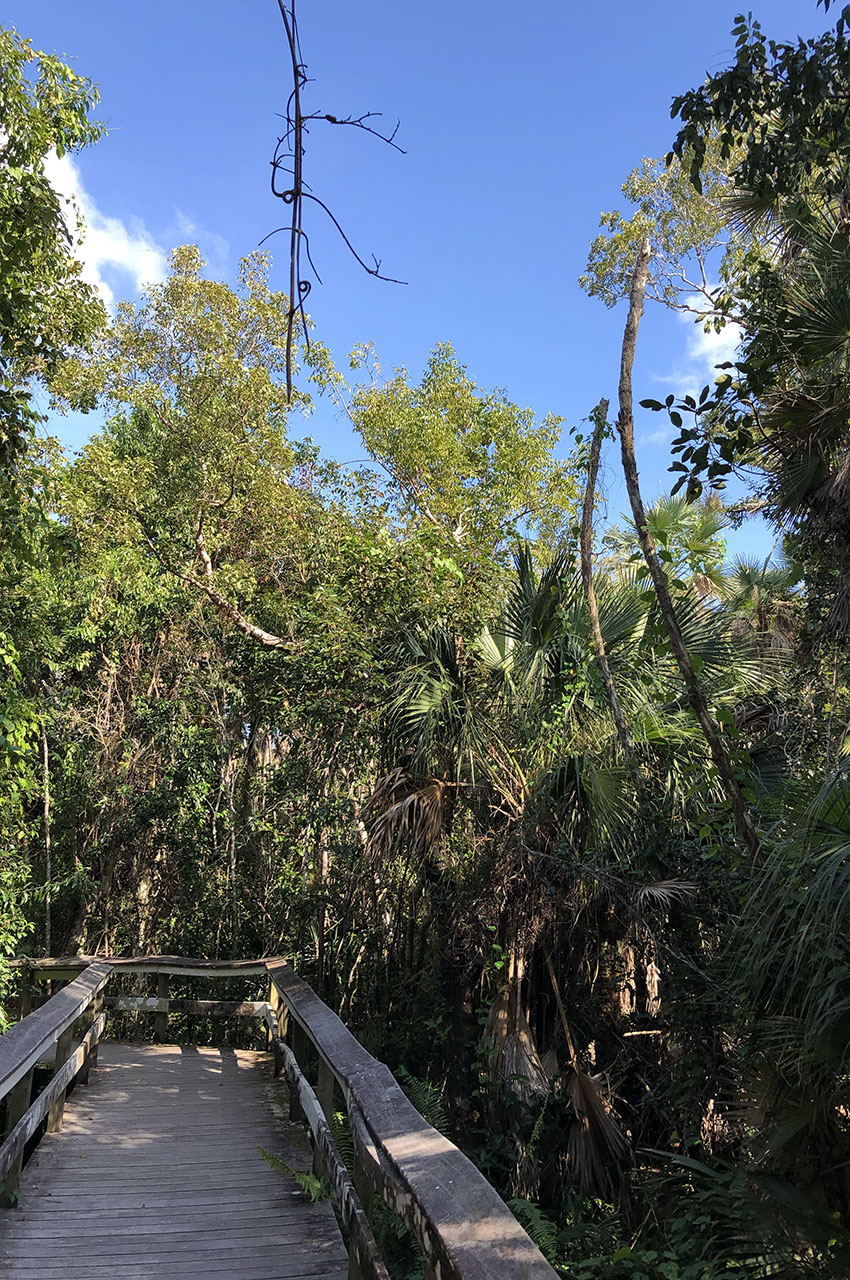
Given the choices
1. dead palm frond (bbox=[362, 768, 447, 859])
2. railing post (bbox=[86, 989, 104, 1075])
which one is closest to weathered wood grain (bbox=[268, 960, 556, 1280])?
railing post (bbox=[86, 989, 104, 1075])

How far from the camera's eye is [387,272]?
2410 millimetres

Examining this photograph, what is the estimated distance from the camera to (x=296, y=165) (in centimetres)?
219

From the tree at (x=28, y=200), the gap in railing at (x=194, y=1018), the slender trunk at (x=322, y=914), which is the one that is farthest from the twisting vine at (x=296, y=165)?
the gap in railing at (x=194, y=1018)

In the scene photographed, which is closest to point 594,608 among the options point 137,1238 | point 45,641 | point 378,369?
point 137,1238

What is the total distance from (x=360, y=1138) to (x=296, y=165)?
9.73ft

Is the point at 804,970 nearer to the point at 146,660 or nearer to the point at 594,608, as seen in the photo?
the point at 594,608

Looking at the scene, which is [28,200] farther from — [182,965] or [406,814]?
[182,965]

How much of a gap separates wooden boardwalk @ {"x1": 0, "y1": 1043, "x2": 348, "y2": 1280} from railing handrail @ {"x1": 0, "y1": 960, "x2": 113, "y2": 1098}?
1.91 feet

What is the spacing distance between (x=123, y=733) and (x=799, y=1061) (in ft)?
33.5

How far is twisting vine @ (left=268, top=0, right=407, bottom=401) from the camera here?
6.98ft

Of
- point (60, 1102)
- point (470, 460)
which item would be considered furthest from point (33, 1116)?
point (470, 460)

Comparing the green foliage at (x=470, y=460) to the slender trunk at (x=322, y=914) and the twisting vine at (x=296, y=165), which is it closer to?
the slender trunk at (x=322, y=914)

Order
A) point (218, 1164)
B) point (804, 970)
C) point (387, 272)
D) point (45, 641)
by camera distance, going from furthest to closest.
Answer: point (45, 641) < point (218, 1164) < point (804, 970) < point (387, 272)

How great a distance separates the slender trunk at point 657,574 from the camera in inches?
198
